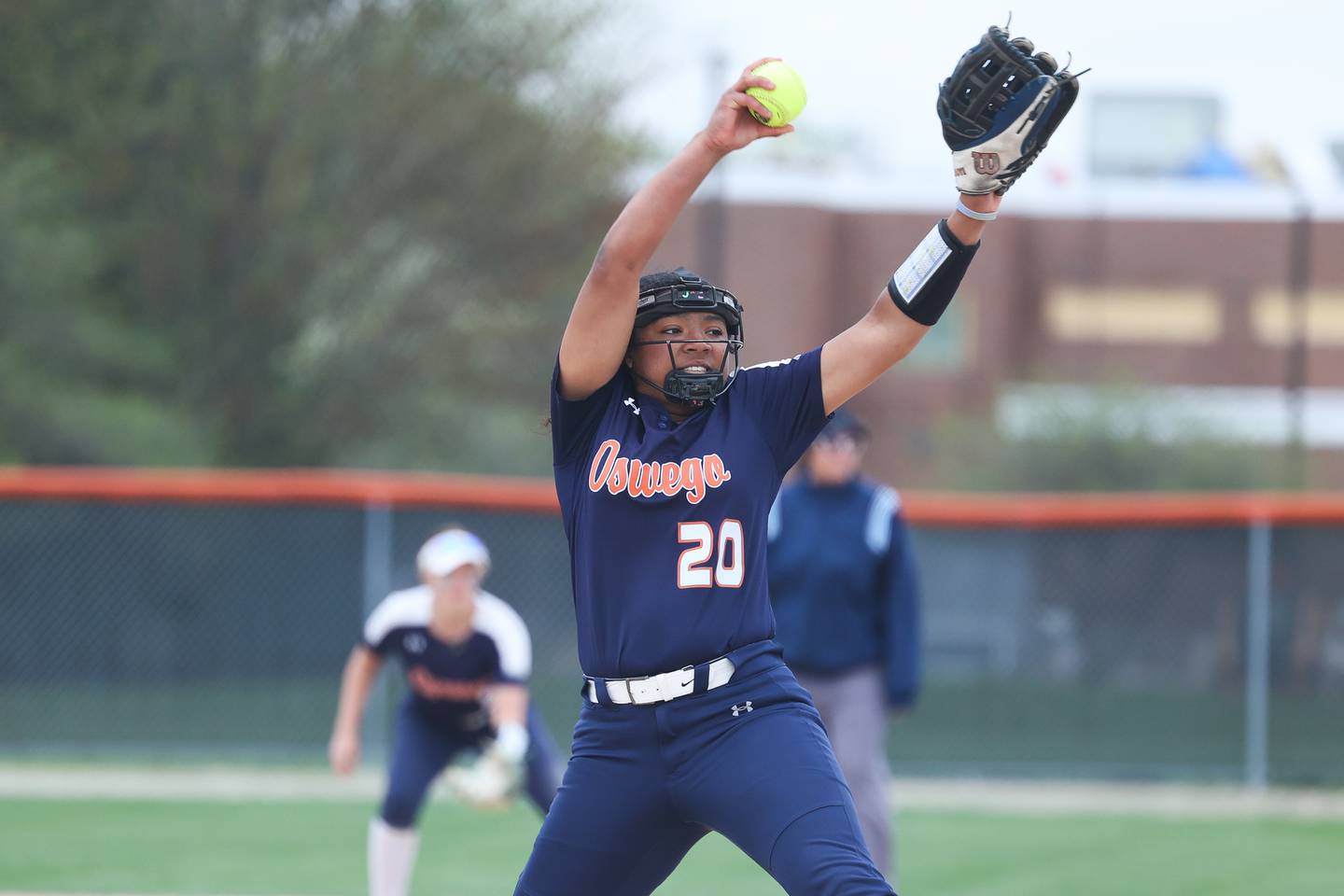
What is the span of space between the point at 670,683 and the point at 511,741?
2.84 meters

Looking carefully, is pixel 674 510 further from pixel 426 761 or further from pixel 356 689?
pixel 356 689

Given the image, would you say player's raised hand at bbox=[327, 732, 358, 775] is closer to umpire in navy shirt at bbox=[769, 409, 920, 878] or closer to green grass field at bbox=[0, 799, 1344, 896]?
green grass field at bbox=[0, 799, 1344, 896]

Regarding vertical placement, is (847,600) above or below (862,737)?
above

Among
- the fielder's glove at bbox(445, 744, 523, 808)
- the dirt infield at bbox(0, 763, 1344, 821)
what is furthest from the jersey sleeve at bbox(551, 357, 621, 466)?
the dirt infield at bbox(0, 763, 1344, 821)

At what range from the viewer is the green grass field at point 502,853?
7684mm

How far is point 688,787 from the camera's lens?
351cm

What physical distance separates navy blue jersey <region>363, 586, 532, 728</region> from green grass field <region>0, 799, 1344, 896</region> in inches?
50.3

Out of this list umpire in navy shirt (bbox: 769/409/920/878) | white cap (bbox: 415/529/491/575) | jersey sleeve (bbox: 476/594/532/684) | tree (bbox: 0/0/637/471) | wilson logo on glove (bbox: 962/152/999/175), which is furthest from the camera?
tree (bbox: 0/0/637/471)

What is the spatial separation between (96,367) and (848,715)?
11.3 m

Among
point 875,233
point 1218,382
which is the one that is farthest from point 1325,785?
point 1218,382

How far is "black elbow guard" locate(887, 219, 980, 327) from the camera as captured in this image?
3613 mm

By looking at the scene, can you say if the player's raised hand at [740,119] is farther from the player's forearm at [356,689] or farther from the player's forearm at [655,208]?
the player's forearm at [356,689]

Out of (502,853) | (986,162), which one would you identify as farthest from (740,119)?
(502,853)

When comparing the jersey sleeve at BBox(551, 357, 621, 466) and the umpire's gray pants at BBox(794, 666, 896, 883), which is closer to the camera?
the jersey sleeve at BBox(551, 357, 621, 466)
